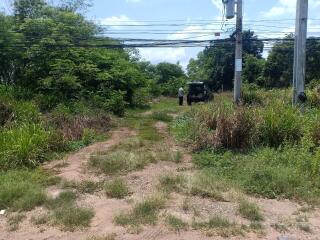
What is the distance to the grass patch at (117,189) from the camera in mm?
8609

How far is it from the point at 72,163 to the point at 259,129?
5.33m

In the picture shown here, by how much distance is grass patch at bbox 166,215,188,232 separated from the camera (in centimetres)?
682

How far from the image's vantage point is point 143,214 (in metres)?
7.38

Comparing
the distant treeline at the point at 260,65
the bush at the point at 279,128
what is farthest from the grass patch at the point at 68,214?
the distant treeline at the point at 260,65

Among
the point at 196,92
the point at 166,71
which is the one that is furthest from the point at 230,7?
the point at 166,71

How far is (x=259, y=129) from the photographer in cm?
1286

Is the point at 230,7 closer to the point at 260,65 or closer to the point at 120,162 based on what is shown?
the point at 120,162

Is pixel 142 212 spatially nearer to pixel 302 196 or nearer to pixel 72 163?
pixel 302 196

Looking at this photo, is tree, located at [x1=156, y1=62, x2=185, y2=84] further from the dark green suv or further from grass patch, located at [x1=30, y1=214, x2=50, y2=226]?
grass patch, located at [x1=30, y1=214, x2=50, y2=226]

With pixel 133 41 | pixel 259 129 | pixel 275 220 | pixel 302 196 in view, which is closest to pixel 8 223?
pixel 275 220

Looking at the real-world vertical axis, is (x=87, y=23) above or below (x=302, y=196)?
above

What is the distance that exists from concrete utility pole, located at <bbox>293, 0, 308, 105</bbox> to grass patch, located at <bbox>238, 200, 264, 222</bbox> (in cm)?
814

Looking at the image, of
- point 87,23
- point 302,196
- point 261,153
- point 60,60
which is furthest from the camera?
point 87,23

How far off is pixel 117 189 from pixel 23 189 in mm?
1908
